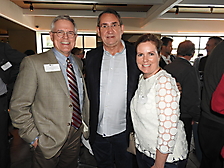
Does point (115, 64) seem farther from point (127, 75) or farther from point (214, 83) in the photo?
point (214, 83)

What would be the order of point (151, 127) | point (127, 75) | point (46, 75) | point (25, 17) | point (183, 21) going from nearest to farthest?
point (151, 127) → point (46, 75) → point (127, 75) → point (25, 17) → point (183, 21)

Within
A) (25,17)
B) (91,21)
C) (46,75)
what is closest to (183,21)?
(91,21)

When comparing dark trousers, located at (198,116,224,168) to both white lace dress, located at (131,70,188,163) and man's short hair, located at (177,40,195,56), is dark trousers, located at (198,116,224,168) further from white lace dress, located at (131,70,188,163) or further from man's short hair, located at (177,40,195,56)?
man's short hair, located at (177,40,195,56)

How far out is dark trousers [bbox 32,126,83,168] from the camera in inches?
61.6

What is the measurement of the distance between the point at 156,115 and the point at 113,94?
0.56 metres

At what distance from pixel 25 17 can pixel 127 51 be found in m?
8.90

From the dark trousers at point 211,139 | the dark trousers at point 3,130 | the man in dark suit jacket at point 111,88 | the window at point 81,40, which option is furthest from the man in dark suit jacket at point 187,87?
the window at point 81,40

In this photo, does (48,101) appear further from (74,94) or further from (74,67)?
(74,67)

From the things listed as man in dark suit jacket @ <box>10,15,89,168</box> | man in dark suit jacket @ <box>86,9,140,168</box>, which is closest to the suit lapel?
man in dark suit jacket @ <box>10,15,89,168</box>

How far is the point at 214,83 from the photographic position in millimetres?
1614

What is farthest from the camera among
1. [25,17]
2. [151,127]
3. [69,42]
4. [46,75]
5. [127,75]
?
[25,17]

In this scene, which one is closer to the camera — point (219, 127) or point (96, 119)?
point (219, 127)

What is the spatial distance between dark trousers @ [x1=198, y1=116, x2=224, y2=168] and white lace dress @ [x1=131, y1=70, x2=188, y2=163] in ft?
1.57

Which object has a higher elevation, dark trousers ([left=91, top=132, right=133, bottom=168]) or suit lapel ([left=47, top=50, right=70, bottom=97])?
suit lapel ([left=47, top=50, right=70, bottom=97])
